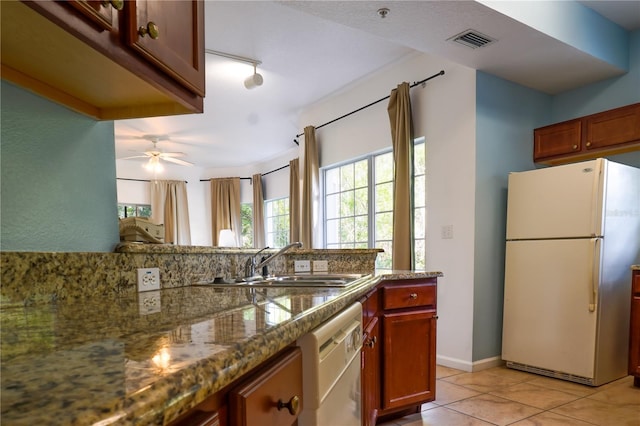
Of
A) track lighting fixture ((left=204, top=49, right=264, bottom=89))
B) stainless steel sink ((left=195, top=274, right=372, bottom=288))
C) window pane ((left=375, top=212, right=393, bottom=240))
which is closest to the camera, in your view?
stainless steel sink ((left=195, top=274, right=372, bottom=288))

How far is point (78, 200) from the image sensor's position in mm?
1061

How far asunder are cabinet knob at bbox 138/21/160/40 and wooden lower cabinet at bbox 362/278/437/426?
4.76 feet

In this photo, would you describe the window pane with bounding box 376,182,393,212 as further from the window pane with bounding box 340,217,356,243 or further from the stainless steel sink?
the stainless steel sink

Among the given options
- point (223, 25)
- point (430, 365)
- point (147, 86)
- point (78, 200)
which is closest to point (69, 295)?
point (78, 200)

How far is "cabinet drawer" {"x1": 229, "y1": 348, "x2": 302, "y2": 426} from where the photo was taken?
0.52 meters

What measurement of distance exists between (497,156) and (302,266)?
1966mm

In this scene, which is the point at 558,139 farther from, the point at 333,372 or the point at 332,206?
the point at 333,372

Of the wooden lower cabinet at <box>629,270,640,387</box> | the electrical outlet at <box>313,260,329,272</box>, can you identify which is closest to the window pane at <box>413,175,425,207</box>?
the electrical outlet at <box>313,260,329,272</box>

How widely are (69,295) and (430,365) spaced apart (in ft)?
6.16

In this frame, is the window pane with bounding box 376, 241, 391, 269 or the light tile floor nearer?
the light tile floor

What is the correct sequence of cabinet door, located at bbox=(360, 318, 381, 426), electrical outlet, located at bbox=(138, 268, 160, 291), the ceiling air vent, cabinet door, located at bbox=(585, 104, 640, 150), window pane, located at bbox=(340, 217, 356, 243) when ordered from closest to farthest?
electrical outlet, located at bbox=(138, 268, 160, 291)
cabinet door, located at bbox=(360, 318, 381, 426)
the ceiling air vent
cabinet door, located at bbox=(585, 104, 640, 150)
window pane, located at bbox=(340, 217, 356, 243)

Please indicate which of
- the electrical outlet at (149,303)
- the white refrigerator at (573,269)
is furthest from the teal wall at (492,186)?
the electrical outlet at (149,303)

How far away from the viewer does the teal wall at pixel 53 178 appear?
2.90ft

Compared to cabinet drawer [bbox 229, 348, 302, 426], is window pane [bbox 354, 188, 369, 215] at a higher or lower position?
higher
